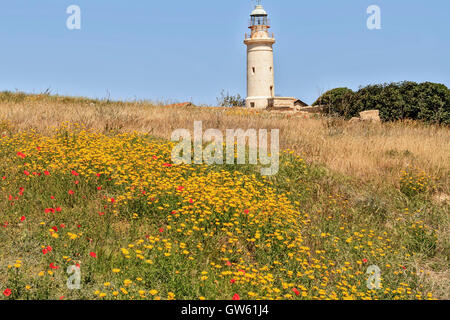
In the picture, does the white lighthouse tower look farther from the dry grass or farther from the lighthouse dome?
the dry grass

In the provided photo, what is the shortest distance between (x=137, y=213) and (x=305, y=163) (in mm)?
4979

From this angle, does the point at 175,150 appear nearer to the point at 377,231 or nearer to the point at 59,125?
the point at 59,125

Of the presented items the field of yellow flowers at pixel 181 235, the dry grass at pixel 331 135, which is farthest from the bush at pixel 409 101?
the field of yellow flowers at pixel 181 235

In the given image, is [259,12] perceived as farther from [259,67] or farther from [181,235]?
[181,235]

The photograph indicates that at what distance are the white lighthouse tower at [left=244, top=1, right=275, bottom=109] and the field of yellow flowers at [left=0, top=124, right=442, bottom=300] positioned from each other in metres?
32.8

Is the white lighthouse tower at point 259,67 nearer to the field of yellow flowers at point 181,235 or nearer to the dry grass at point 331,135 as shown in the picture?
the dry grass at point 331,135

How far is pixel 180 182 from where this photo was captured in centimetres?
802

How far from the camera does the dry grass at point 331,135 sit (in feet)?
35.6

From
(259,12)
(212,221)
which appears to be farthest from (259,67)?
(212,221)

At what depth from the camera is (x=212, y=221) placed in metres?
6.80

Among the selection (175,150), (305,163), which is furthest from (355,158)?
(175,150)

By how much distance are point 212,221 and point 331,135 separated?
854 cm

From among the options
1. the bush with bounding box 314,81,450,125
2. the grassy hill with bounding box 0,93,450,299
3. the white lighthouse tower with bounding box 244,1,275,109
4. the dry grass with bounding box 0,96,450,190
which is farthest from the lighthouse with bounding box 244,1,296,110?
the grassy hill with bounding box 0,93,450,299

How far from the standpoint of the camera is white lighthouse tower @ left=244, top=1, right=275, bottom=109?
137ft
